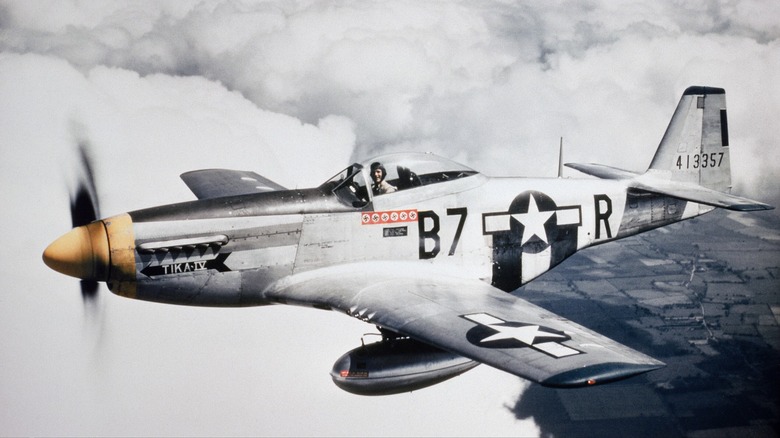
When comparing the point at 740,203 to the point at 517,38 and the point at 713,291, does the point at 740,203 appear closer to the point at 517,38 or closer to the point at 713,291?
the point at 517,38

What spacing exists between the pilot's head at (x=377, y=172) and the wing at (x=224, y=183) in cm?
155

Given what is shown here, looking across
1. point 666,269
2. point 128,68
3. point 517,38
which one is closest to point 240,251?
point 128,68

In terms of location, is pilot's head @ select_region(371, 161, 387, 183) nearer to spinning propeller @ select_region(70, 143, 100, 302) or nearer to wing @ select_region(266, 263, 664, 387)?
wing @ select_region(266, 263, 664, 387)

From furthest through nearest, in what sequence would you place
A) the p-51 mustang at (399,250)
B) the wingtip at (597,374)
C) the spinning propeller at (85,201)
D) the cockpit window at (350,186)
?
the cockpit window at (350,186)
the spinning propeller at (85,201)
the p-51 mustang at (399,250)
the wingtip at (597,374)

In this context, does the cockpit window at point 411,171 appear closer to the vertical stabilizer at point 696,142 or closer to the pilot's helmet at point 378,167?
the pilot's helmet at point 378,167

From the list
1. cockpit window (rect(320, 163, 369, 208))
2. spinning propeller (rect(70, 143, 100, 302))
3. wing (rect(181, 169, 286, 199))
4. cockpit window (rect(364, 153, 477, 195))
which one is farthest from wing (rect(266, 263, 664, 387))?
wing (rect(181, 169, 286, 199))

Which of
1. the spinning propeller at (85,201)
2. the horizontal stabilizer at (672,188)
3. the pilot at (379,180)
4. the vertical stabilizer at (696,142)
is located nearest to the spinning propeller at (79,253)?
the spinning propeller at (85,201)

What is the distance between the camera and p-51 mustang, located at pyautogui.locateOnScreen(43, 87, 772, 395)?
4.13 m

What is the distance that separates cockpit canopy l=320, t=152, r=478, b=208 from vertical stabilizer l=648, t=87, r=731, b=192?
2.43 meters

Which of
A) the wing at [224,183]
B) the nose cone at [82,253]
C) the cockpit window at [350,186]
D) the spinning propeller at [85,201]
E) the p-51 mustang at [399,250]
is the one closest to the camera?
the p-51 mustang at [399,250]

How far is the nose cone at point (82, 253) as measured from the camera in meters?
4.28

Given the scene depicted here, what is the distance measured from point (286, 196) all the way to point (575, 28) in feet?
21.0

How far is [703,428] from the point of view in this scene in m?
11.4

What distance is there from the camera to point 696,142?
6.29 meters
